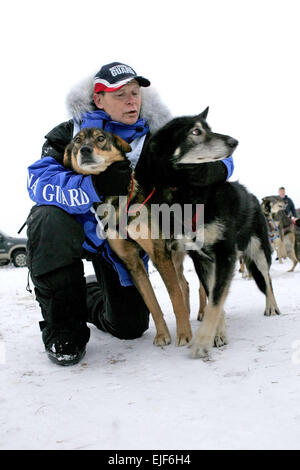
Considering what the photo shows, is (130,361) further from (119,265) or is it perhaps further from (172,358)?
(119,265)

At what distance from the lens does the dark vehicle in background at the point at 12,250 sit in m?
15.1

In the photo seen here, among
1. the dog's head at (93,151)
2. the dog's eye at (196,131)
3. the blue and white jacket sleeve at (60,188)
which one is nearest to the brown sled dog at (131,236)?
the dog's head at (93,151)

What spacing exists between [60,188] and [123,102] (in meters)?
0.70

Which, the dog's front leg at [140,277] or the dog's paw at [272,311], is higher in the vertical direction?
the dog's front leg at [140,277]

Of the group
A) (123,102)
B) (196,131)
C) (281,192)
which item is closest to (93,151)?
(123,102)

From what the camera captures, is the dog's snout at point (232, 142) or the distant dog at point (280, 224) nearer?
the dog's snout at point (232, 142)

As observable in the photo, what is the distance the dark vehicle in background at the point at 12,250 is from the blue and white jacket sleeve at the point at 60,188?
44.7 feet

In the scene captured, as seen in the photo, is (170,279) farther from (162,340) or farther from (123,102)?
(123,102)

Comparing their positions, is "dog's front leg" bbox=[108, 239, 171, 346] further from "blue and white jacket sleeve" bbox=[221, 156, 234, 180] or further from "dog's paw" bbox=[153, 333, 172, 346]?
"blue and white jacket sleeve" bbox=[221, 156, 234, 180]

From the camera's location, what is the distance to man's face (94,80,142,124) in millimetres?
2389

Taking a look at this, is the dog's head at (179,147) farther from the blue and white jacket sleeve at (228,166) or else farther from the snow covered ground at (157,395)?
the snow covered ground at (157,395)

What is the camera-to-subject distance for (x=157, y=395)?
1.47m
